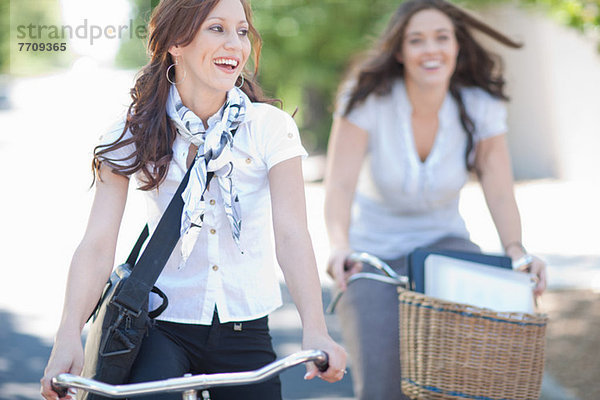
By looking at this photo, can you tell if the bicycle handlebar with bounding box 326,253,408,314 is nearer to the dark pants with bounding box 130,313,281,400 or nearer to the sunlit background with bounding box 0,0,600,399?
the dark pants with bounding box 130,313,281,400

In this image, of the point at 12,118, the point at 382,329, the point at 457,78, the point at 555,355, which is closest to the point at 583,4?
the point at 457,78

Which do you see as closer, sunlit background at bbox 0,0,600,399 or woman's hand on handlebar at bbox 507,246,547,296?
woman's hand on handlebar at bbox 507,246,547,296

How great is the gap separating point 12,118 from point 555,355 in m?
25.5

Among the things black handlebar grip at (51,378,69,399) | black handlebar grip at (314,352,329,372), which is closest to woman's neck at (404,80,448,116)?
black handlebar grip at (314,352,329,372)

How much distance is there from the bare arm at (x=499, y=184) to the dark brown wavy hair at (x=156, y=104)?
1.77 metres

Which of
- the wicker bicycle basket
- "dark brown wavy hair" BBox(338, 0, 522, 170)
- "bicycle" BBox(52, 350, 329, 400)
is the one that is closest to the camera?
"bicycle" BBox(52, 350, 329, 400)

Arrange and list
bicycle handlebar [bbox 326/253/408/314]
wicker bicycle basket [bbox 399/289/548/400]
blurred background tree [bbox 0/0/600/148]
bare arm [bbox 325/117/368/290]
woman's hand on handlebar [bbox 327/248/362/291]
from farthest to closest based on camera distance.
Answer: blurred background tree [bbox 0/0/600/148]
bare arm [bbox 325/117/368/290]
woman's hand on handlebar [bbox 327/248/362/291]
bicycle handlebar [bbox 326/253/408/314]
wicker bicycle basket [bbox 399/289/548/400]

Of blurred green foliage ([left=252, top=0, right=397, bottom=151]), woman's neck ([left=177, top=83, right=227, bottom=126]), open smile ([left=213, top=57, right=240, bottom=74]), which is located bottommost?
woman's neck ([left=177, top=83, right=227, bottom=126])

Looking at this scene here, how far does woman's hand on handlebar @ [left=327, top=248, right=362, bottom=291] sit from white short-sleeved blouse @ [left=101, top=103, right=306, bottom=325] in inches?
34.1

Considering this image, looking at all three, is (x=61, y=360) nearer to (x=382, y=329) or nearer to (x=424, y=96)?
(x=382, y=329)

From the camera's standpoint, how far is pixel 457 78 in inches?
177

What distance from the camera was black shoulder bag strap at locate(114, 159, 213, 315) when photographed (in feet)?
8.30

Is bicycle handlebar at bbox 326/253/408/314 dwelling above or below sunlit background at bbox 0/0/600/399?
below

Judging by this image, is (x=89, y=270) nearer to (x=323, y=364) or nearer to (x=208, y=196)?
(x=208, y=196)
